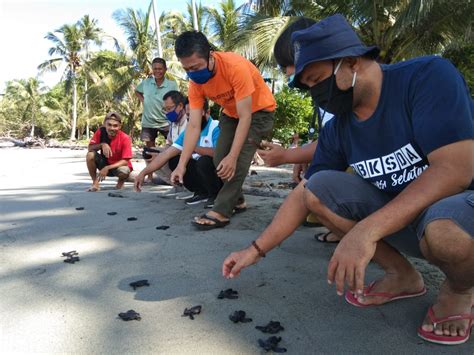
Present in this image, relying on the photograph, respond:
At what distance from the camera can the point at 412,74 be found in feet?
5.75

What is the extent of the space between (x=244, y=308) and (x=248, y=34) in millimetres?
10334

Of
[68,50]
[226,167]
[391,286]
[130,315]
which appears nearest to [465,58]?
[226,167]

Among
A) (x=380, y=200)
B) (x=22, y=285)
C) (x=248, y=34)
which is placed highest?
(x=248, y=34)

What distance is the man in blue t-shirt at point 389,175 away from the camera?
5.13 feet

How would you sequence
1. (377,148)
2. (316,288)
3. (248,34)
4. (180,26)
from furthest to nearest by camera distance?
1. (180,26)
2. (248,34)
3. (316,288)
4. (377,148)

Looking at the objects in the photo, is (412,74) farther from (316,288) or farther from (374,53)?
(316,288)

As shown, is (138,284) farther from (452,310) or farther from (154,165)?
(154,165)

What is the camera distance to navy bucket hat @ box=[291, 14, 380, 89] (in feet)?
5.49

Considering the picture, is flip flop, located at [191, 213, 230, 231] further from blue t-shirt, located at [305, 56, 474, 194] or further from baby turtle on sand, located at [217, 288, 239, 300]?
blue t-shirt, located at [305, 56, 474, 194]

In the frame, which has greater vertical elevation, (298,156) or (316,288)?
(298,156)

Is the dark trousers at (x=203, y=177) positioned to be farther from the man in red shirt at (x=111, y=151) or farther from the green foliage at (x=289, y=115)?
the green foliage at (x=289, y=115)

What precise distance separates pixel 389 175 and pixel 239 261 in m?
0.78

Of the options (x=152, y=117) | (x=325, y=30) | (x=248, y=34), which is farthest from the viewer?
(x=248, y=34)

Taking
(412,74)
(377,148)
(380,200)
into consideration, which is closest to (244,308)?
(380,200)
